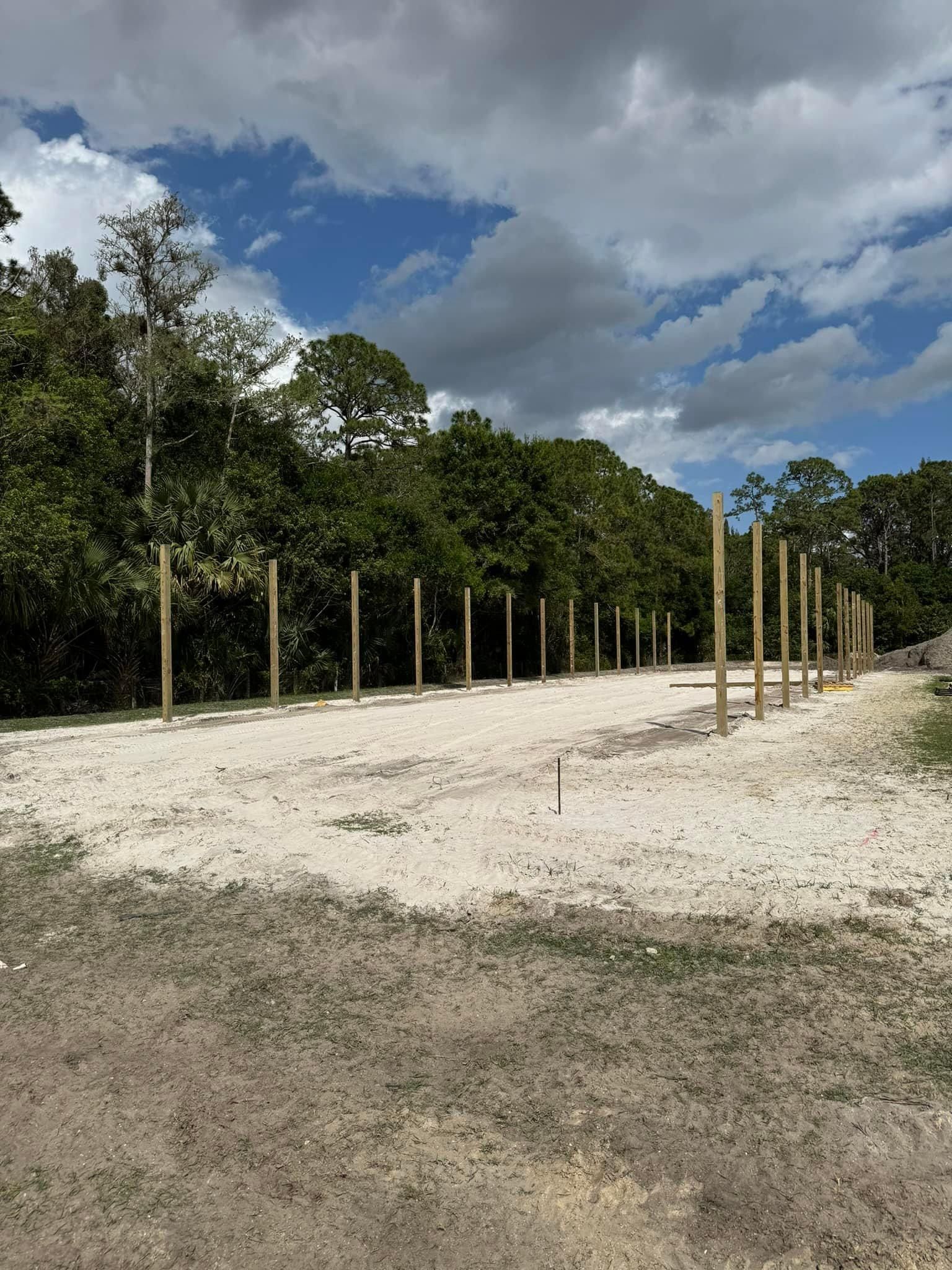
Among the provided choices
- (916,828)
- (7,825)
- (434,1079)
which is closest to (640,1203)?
(434,1079)

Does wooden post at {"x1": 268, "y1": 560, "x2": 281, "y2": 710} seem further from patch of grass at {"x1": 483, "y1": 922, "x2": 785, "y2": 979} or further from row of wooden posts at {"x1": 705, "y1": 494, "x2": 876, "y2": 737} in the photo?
patch of grass at {"x1": 483, "y1": 922, "x2": 785, "y2": 979}

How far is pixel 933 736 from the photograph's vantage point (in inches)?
363

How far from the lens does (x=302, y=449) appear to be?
2119 cm


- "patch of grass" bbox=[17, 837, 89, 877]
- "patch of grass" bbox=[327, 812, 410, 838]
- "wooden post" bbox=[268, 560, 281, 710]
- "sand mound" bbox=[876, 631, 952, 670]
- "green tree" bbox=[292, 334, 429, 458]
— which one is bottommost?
"patch of grass" bbox=[17, 837, 89, 877]

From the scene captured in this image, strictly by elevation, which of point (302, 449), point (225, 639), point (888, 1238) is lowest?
point (888, 1238)

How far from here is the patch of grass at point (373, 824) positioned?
494cm

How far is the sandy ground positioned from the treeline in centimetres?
564

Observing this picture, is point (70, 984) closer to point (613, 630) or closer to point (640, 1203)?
point (640, 1203)

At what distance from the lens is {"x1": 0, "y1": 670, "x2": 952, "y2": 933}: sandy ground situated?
391cm

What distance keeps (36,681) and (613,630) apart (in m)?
25.5

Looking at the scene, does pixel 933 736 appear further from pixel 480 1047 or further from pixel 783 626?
pixel 480 1047

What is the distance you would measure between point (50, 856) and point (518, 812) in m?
2.81

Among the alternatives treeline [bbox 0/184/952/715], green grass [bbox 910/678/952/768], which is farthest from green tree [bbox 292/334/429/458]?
green grass [bbox 910/678/952/768]

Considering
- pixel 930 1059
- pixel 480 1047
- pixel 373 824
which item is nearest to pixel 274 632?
pixel 373 824
